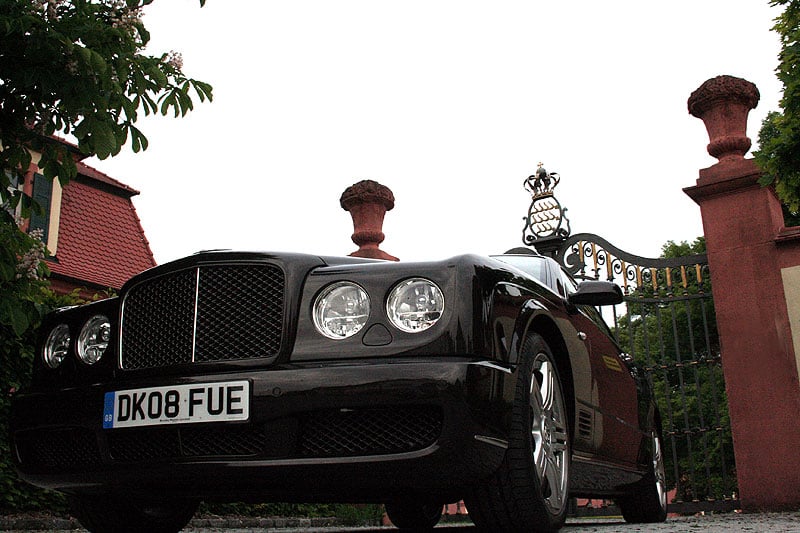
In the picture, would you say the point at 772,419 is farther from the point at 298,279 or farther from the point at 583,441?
the point at 298,279

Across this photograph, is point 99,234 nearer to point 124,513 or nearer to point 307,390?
point 124,513

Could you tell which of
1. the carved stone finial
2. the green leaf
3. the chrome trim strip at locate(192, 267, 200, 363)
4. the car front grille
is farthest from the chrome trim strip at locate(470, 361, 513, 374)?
the carved stone finial

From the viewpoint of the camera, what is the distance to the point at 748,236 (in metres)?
8.45

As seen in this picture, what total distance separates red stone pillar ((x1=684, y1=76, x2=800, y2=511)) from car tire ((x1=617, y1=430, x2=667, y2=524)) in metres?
2.58

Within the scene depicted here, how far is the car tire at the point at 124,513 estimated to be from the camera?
3454 millimetres

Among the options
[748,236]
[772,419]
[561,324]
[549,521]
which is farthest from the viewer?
[748,236]

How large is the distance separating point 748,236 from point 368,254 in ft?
15.1

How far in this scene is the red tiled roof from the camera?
49.9 feet

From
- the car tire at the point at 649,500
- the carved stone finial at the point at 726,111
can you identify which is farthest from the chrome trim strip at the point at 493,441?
the carved stone finial at the point at 726,111

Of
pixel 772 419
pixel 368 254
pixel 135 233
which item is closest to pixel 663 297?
pixel 772 419

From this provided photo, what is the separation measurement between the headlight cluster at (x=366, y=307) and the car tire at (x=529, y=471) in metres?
0.44

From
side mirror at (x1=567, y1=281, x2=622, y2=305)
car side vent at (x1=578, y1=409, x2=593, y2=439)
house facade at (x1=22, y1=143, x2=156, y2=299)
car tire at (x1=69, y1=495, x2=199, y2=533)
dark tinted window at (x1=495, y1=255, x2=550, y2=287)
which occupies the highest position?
house facade at (x1=22, y1=143, x2=156, y2=299)

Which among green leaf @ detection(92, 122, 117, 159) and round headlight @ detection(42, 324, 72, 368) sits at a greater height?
green leaf @ detection(92, 122, 117, 159)

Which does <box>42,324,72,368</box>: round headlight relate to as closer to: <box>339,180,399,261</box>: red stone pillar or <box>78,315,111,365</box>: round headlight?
<box>78,315,111,365</box>: round headlight
